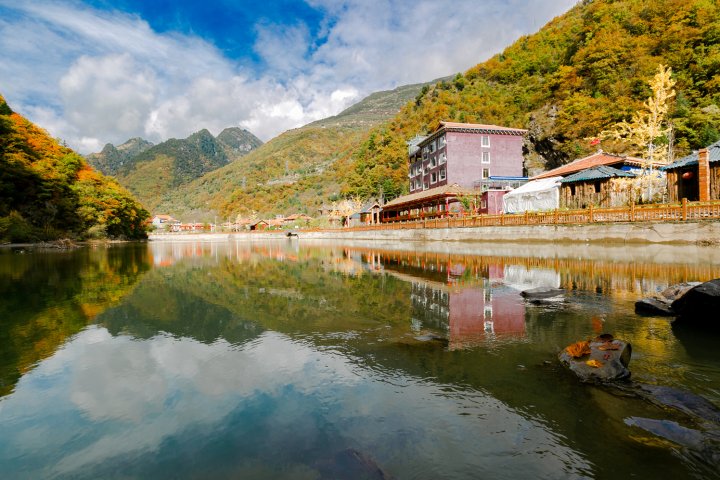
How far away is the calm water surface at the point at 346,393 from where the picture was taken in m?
3.58

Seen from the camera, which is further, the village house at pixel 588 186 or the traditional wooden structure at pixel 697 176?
the village house at pixel 588 186

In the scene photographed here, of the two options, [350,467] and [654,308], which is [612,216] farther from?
[350,467]

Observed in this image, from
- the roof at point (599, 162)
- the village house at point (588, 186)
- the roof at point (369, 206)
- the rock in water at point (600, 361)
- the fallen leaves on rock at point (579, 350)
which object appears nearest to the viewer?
the rock in water at point (600, 361)

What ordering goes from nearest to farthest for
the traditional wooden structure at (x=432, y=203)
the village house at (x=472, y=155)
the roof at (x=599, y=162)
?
1. the roof at (x=599, y=162)
2. the traditional wooden structure at (x=432, y=203)
3. the village house at (x=472, y=155)

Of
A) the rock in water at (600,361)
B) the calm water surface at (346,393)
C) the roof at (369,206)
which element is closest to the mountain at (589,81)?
the roof at (369,206)

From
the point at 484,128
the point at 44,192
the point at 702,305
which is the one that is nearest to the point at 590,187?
the point at 484,128

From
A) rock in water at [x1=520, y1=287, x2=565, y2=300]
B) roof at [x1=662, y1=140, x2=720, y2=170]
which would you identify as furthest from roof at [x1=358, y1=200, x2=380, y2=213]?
rock in water at [x1=520, y1=287, x2=565, y2=300]

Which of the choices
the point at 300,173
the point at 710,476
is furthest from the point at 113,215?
the point at 300,173

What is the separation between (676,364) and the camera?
5652 millimetres

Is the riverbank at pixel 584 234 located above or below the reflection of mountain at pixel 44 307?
above

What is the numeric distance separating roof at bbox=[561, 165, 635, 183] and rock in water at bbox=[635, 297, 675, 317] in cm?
2924

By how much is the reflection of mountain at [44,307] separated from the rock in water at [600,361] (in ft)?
27.4

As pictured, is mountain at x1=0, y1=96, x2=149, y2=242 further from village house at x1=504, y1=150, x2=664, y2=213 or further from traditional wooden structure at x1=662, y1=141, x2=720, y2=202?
traditional wooden structure at x1=662, y1=141, x2=720, y2=202

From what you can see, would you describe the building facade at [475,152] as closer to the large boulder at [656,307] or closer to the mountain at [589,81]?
the mountain at [589,81]
